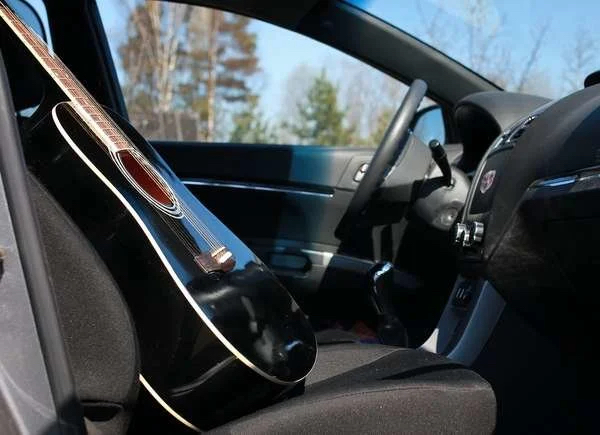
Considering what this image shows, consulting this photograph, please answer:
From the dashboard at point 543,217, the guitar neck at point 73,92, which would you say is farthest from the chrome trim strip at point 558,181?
the guitar neck at point 73,92

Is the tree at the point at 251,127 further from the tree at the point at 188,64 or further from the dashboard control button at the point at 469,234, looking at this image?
the dashboard control button at the point at 469,234

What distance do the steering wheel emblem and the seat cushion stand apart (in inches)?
23.9

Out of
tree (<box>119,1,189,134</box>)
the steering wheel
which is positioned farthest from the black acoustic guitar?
tree (<box>119,1,189,134</box>)

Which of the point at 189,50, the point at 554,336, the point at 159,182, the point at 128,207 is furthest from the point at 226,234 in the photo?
the point at 189,50

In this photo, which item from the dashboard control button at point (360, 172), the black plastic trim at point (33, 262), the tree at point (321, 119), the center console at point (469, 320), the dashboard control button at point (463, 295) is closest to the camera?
the black plastic trim at point (33, 262)

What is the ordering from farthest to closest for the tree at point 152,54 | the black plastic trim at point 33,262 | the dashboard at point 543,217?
the tree at point 152,54
the dashboard at point 543,217
the black plastic trim at point 33,262

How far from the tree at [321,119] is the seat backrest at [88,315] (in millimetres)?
10397

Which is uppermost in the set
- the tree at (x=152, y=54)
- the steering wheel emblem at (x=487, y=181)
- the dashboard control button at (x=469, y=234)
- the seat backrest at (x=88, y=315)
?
the seat backrest at (x=88, y=315)

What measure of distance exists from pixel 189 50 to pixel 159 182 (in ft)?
41.5

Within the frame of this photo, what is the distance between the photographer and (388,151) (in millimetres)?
1967

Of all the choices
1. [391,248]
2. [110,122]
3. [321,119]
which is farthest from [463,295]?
[321,119]

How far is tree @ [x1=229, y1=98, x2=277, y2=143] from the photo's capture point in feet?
33.7

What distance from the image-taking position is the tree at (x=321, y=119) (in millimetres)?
11461

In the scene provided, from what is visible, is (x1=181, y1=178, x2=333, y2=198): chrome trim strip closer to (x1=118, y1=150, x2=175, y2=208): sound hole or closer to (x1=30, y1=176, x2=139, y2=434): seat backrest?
(x1=118, y1=150, x2=175, y2=208): sound hole
